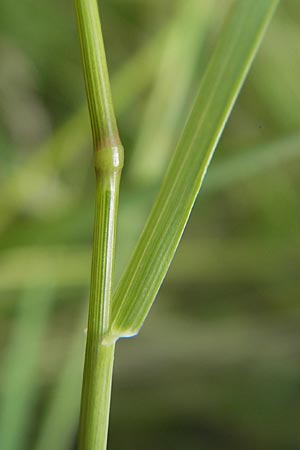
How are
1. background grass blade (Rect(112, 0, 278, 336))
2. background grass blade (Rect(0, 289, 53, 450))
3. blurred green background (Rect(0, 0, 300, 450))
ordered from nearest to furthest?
background grass blade (Rect(112, 0, 278, 336)) → background grass blade (Rect(0, 289, 53, 450)) → blurred green background (Rect(0, 0, 300, 450))

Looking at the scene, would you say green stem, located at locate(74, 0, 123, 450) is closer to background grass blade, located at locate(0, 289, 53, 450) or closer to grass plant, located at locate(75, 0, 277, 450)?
grass plant, located at locate(75, 0, 277, 450)

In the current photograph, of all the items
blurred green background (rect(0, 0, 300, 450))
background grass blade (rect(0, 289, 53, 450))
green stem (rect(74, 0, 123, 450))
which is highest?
blurred green background (rect(0, 0, 300, 450))

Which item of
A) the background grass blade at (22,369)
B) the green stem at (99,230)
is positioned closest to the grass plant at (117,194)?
the green stem at (99,230)

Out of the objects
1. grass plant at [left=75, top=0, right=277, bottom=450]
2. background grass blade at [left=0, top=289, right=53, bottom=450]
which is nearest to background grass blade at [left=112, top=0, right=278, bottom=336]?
grass plant at [left=75, top=0, right=277, bottom=450]

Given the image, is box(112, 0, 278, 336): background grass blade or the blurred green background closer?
box(112, 0, 278, 336): background grass blade

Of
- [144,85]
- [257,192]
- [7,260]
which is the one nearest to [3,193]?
[7,260]

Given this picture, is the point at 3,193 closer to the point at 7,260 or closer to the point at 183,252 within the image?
the point at 7,260

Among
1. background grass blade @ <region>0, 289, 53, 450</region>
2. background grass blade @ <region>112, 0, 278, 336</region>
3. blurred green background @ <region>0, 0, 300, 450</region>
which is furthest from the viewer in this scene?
blurred green background @ <region>0, 0, 300, 450</region>
